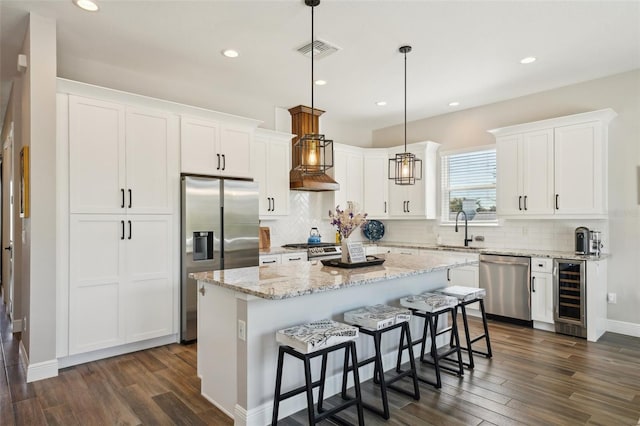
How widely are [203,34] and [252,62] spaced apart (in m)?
0.72

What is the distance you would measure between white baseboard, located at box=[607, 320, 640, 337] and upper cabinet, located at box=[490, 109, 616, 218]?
1.26 meters

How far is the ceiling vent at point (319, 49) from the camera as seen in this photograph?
3588mm

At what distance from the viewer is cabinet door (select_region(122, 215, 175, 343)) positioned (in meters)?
3.71

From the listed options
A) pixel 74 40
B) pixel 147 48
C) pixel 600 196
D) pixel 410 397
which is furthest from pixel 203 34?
pixel 600 196

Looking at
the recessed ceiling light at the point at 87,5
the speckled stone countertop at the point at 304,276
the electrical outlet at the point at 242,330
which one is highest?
the recessed ceiling light at the point at 87,5

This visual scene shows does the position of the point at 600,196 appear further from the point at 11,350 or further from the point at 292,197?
the point at 11,350

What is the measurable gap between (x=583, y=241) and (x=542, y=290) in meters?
0.71

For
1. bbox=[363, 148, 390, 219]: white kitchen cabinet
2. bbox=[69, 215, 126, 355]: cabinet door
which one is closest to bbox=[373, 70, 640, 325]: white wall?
bbox=[363, 148, 390, 219]: white kitchen cabinet

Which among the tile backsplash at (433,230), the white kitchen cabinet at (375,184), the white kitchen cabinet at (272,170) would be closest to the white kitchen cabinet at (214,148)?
the white kitchen cabinet at (272,170)

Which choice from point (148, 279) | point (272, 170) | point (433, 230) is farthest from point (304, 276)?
point (433, 230)

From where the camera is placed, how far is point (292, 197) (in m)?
6.00

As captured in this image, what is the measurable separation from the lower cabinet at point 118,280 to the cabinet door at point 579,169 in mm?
4438

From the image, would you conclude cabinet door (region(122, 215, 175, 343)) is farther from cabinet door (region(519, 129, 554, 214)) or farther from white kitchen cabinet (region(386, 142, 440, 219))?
cabinet door (region(519, 129, 554, 214))

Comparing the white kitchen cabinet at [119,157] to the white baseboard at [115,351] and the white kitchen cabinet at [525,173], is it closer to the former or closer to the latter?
the white baseboard at [115,351]
